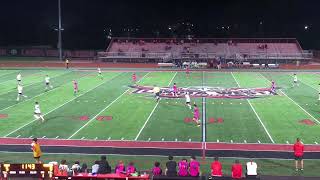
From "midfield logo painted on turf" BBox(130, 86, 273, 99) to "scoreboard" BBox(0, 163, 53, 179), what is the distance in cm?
2263

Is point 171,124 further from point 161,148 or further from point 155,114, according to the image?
point 161,148

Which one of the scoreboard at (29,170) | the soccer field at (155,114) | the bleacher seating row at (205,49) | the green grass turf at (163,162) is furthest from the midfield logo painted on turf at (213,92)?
the bleacher seating row at (205,49)

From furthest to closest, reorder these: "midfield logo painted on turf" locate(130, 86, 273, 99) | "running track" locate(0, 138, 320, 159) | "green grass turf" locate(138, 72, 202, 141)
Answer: "midfield logo painted on turf" locate(130, 86, 273, 99), "green grass turf" locate(138, 72, 202, 141), "running track" locate(0, 138, 320, 159)

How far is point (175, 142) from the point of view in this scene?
21812 mm

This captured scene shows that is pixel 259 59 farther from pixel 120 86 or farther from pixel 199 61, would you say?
pixel 120 86

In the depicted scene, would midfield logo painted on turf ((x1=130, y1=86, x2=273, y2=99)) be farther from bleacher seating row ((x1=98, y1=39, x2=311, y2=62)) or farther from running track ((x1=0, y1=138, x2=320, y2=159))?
bleacher seating row ((x1=98, y1=39, x2=311, y2=62))

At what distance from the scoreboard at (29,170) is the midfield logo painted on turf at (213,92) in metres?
22.6

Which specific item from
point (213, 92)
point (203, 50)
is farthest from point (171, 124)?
point (203, 50)

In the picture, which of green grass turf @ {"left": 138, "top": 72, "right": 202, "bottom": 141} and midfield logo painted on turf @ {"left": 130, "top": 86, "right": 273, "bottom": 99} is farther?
midfield logo painted on turf @ {"left": 130, "top": 86, "right": 273, "bottom": 99}

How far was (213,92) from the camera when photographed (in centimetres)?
3719

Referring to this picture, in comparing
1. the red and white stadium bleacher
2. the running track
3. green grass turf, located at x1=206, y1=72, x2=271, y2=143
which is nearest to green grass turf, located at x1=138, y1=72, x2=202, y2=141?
green grass turf, located at x1=206, y1=72, x2=271, y2=143

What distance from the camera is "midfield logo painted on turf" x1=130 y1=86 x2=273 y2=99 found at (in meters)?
35.6

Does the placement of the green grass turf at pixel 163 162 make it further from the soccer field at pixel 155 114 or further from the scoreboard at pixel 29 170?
the scoreboard at pixel 29 170

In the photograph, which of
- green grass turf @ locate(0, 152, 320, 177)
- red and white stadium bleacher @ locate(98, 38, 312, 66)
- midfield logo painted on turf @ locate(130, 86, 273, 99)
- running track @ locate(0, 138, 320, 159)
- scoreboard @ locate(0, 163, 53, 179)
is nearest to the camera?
scoreboard @ locate(0, 163, 53, 179)
